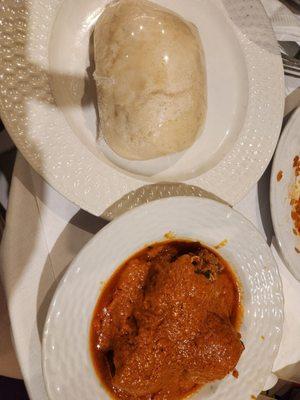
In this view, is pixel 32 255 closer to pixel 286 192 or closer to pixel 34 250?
pixel 34 250

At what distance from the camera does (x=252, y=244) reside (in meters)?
1.13

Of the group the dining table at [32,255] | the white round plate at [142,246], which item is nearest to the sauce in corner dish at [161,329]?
the white round plate at [142,246]

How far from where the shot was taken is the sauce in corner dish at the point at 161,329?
40.5 inches

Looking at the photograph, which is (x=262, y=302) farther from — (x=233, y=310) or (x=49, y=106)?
(x=49, y=106)

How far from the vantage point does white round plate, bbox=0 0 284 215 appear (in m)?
1.01

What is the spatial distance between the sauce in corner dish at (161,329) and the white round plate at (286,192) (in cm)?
25

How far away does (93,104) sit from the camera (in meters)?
1.15

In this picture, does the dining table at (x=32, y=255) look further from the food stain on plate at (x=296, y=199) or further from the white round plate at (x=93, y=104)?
the food stain on plate at (x=296, y=199)

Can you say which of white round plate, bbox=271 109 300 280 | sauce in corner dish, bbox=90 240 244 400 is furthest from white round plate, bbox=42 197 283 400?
white round plate, bbox=271 109 300 280

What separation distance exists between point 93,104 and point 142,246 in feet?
1.23

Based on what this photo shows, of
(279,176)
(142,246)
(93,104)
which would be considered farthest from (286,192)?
(93,104)

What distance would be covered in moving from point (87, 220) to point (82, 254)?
20 cm

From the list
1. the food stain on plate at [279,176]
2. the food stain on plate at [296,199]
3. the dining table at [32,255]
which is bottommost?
the dining table at [32,255]

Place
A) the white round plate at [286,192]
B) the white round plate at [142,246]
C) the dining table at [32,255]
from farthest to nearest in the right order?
1. the white round plate at [286,192]
2. the dining table at [32,255]
3. the white round plate at [142,246]
